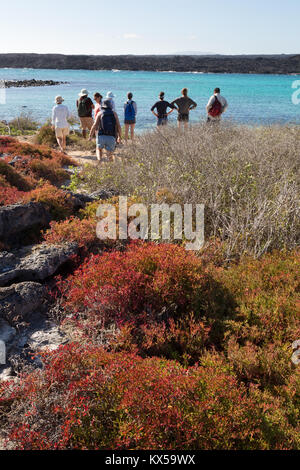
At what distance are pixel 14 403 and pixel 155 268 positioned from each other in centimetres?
216

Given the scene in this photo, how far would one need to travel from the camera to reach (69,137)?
51.5 feet

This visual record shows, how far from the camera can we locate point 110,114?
9297mm

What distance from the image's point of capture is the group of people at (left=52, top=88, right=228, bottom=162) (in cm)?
940

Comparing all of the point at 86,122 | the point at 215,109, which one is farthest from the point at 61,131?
the point at 215,109

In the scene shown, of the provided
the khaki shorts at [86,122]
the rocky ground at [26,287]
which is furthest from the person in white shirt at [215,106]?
the rocky ground at [26,287]

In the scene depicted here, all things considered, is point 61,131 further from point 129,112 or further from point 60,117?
point 129,112

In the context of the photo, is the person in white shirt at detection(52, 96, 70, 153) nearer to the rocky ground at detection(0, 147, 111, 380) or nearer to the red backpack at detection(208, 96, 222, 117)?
the red backpack at detection(208, 96, 222, 117)

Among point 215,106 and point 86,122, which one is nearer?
point 215,106

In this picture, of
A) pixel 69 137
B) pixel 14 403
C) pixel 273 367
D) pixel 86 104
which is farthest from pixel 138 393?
pixel 69 137

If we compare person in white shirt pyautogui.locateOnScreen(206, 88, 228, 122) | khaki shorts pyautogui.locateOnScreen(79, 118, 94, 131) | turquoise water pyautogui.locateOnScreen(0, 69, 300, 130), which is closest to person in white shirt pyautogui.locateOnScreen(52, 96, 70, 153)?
khaki shorts pyautogui.locateOnScreen(79, 118, 94, 131)

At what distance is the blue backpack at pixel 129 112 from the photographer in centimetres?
1299

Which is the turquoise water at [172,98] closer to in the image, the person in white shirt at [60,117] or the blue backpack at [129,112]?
the blue backpack at [129,112]

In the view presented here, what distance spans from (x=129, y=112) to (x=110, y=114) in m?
4.01
